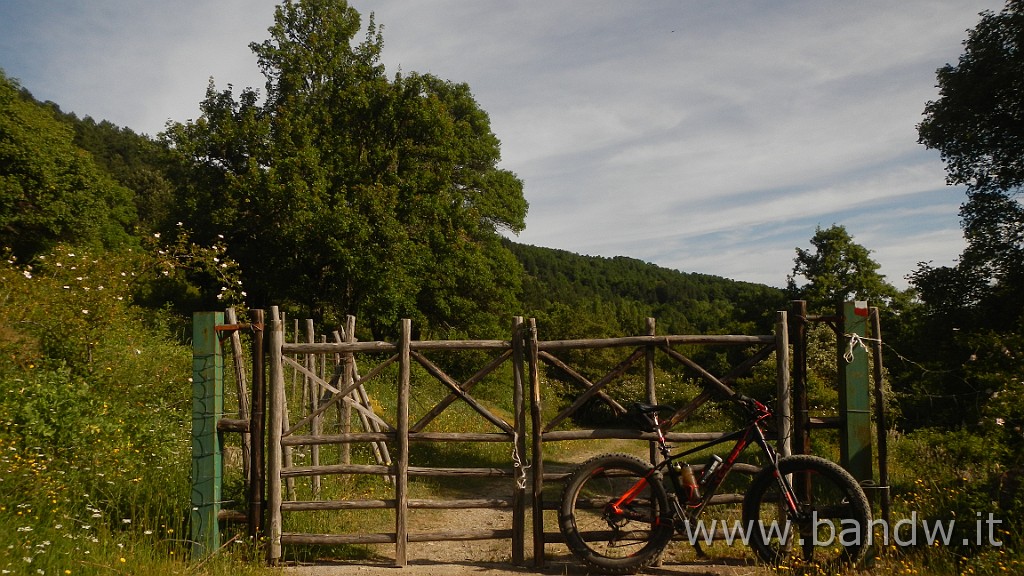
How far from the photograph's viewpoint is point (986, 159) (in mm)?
14664

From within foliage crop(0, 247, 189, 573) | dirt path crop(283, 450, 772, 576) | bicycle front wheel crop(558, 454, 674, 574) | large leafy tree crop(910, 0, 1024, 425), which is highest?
large leafy tree crop(910, 0, 1024, 425)

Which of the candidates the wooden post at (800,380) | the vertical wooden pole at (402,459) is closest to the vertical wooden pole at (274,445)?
the vertical wooden pole at (402,459)

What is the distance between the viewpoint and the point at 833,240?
2947 cm

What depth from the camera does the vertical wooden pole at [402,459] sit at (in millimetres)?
5762

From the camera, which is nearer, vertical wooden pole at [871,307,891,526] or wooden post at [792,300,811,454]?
vertical wooden pole at [871,307,891,526]

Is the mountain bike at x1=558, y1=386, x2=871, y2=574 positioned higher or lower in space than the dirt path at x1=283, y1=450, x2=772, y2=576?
higher

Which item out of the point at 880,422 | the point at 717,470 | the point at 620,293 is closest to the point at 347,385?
the point at 717,470

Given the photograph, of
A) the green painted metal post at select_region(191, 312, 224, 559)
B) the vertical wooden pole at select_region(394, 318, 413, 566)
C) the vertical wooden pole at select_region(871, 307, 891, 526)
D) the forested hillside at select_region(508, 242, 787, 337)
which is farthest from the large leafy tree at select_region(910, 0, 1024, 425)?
the forested hillside at select_region(508, 242, 787, 337)

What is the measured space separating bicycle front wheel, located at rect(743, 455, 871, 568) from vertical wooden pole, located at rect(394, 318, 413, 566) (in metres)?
2.94

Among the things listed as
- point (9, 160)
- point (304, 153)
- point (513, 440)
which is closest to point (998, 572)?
point (513, 440)

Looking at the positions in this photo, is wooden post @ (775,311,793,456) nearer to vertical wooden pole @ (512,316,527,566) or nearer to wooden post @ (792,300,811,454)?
wooden post @ (792,300,811,454)

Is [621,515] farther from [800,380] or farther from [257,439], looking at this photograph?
[257,439]

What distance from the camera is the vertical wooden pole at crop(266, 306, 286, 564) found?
5648 millimetres

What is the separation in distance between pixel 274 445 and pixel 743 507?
13.4 feet
